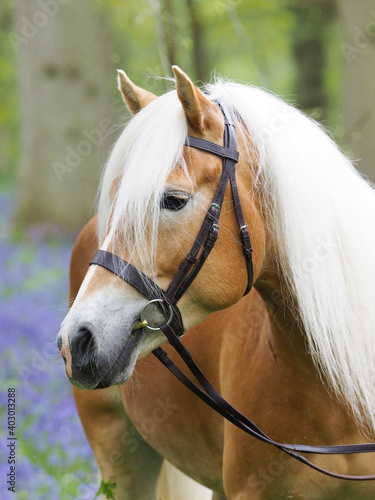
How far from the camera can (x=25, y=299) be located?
866 cm

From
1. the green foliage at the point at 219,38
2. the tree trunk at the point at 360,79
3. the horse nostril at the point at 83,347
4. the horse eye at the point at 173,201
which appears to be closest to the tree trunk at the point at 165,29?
the green foliage at the point at 219,38

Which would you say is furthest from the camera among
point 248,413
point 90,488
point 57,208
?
point 57,208

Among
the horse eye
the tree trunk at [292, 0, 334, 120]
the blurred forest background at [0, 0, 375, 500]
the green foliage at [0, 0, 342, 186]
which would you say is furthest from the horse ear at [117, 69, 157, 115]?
the tree trunk at [292, 0, 334, 120]

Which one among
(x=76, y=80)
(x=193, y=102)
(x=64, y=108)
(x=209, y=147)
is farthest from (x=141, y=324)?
(x=64, y=108)

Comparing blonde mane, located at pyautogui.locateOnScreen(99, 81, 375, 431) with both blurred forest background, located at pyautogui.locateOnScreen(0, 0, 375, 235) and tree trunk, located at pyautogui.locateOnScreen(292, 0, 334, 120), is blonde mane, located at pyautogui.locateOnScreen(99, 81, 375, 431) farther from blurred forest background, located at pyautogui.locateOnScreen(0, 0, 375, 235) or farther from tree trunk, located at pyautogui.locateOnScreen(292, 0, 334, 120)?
blurred forest background, located at pyautogui.locateOnScreen(0, 0, 375, 235)

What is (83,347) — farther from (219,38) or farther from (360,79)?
(219,38)

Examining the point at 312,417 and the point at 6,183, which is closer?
the point at 312,417

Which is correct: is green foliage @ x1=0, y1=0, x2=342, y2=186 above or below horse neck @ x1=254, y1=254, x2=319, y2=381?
above

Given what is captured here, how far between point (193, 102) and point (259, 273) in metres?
0.69

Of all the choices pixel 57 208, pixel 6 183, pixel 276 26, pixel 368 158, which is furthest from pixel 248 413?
pixel 6 183

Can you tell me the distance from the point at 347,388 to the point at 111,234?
102cm

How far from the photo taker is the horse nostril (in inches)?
78.7

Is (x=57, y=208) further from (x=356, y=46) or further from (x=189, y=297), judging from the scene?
(x=189, y=297)

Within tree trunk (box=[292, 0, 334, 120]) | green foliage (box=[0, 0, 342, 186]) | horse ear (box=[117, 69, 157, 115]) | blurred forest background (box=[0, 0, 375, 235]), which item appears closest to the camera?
horse ear (box=[117, 69, 157, 115])
